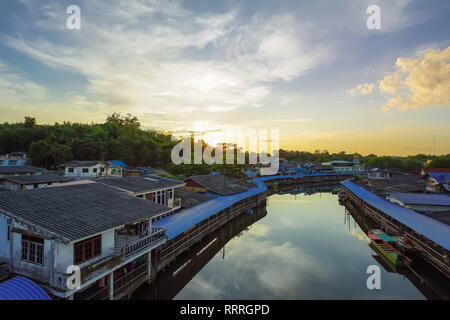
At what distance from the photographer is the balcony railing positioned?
14009 millimetres

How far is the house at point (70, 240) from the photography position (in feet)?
35.7

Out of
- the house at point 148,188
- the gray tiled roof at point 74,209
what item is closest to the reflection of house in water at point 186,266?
the house at point 148,188

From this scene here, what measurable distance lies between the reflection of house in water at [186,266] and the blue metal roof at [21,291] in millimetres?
7170

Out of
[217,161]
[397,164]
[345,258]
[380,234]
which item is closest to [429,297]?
[345,258]

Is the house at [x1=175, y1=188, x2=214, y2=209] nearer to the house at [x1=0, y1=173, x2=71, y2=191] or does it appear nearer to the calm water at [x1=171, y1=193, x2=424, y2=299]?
the calm water at [x1=171, y1=193, x2=424, y2=299]

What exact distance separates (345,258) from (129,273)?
19.5 metres

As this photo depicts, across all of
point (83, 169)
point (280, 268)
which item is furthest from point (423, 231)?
point (83, 169)

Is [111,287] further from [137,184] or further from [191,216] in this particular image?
[137,184]

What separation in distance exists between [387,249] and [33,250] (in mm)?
27678

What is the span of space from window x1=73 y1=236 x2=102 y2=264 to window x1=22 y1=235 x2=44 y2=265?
4.62ft

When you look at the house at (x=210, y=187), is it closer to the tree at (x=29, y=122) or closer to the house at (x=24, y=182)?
the house at (x=24, y=182)

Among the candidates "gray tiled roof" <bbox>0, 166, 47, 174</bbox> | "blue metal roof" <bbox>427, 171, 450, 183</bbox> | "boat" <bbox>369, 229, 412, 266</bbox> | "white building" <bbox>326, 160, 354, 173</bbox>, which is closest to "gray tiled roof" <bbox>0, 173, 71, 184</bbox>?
"gray tiled roof" <bbox>0, 166, 47, 174</bbox>

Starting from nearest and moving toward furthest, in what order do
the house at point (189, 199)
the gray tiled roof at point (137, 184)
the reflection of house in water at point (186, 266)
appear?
the reflection of house in water at point (186, 266), the gray tiled roof at point (137, 184), the house at point (189, 199)
